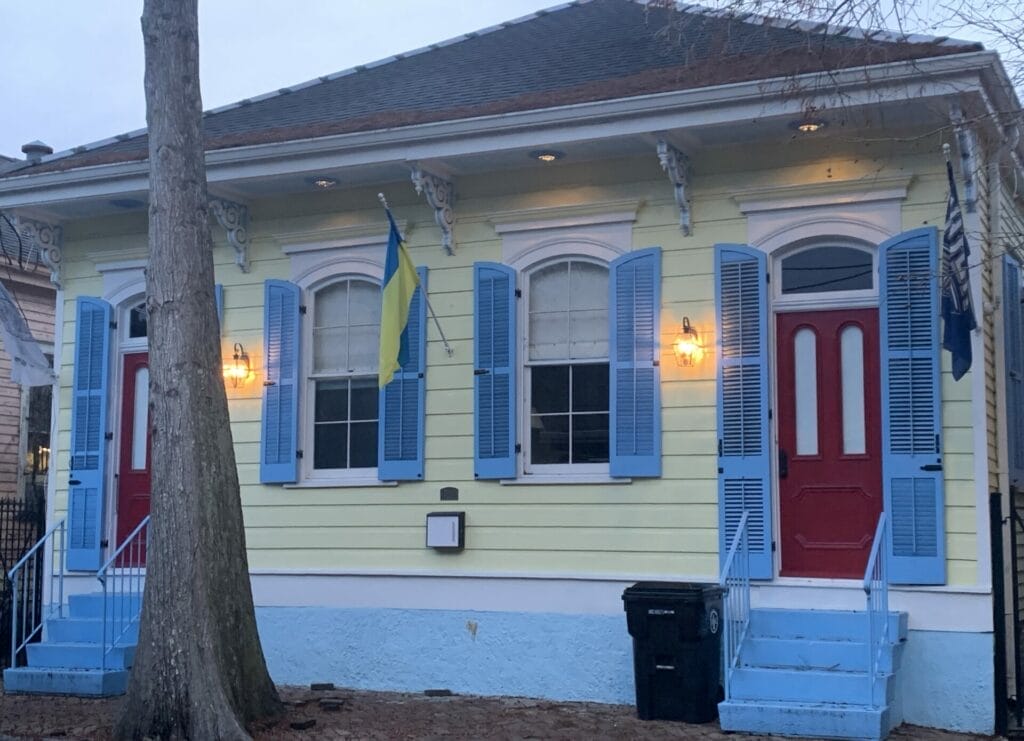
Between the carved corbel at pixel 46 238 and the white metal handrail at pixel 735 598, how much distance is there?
7343mm

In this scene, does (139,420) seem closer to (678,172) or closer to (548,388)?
(548,388)

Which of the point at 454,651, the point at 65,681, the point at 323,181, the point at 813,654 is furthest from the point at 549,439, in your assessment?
the point at 65,681

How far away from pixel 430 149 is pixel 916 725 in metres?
5.73

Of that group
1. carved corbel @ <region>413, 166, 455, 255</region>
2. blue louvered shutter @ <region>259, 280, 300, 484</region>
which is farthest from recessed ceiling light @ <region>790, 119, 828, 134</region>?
blue louvered shutter @ <region>259, 280, 300, 484</region>

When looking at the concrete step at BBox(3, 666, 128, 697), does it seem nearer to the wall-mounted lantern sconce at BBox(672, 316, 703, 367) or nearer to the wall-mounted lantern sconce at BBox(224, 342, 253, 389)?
the wall-mounted lantern sconce at BBox(224, 342, 253, 389)

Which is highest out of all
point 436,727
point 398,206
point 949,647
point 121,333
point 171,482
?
point 398,206

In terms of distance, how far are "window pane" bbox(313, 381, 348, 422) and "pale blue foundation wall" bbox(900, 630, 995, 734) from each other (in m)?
5.19

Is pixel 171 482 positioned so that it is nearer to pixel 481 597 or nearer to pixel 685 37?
pixel 481 597

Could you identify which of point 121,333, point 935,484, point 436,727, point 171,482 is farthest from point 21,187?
point 935,484

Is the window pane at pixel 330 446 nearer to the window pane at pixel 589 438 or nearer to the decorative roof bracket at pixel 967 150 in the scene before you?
the window pane at pixel 589 438

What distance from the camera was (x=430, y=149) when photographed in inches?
406

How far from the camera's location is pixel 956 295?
852 centimetres

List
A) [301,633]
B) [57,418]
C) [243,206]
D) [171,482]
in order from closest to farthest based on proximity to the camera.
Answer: [171,482]
[301,633]
[243,206]
[57,418]

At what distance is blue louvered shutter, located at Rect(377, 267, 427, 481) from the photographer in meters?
10.8
